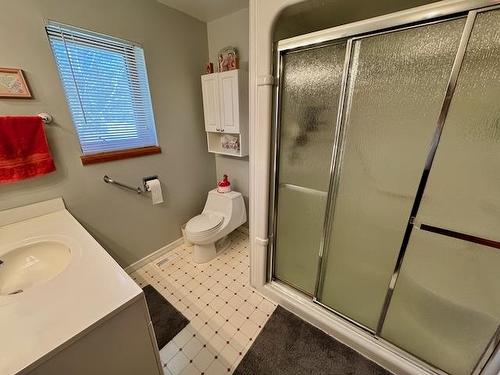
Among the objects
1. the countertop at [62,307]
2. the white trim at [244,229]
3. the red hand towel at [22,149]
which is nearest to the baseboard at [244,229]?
the white trim at [244,229]

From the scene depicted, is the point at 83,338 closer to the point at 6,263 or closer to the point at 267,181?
the point at 6,263

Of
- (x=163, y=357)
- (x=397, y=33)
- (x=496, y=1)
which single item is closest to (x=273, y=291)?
(x=163, y=357)

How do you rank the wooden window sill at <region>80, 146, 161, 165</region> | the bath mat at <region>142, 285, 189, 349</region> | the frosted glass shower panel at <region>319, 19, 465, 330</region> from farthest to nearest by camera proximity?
the wooden window sill at <region>80, 146, 161, 165</region> < the bath mat at <region>142, 285, 189, 349</region> < the frosted glass shower panel at <region>319, 19, 465, 330</region>

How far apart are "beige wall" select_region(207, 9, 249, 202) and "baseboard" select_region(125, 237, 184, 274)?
89 cm

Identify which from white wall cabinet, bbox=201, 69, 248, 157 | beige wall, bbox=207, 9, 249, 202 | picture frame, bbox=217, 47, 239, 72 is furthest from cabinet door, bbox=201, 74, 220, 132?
beige wall, bbox=207, 9, 249, 202

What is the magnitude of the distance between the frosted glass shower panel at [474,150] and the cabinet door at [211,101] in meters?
1.66

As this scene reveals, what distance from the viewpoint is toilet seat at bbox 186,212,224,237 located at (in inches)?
72.2

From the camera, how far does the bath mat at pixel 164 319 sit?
4.42ft

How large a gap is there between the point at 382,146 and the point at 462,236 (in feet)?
1.64

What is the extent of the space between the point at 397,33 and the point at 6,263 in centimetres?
204

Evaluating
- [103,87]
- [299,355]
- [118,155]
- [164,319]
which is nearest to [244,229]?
[164,319]

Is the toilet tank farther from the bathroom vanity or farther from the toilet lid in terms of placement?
the bathroom vanity

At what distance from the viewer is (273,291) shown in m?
1.57

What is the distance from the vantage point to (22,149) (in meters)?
1.16
